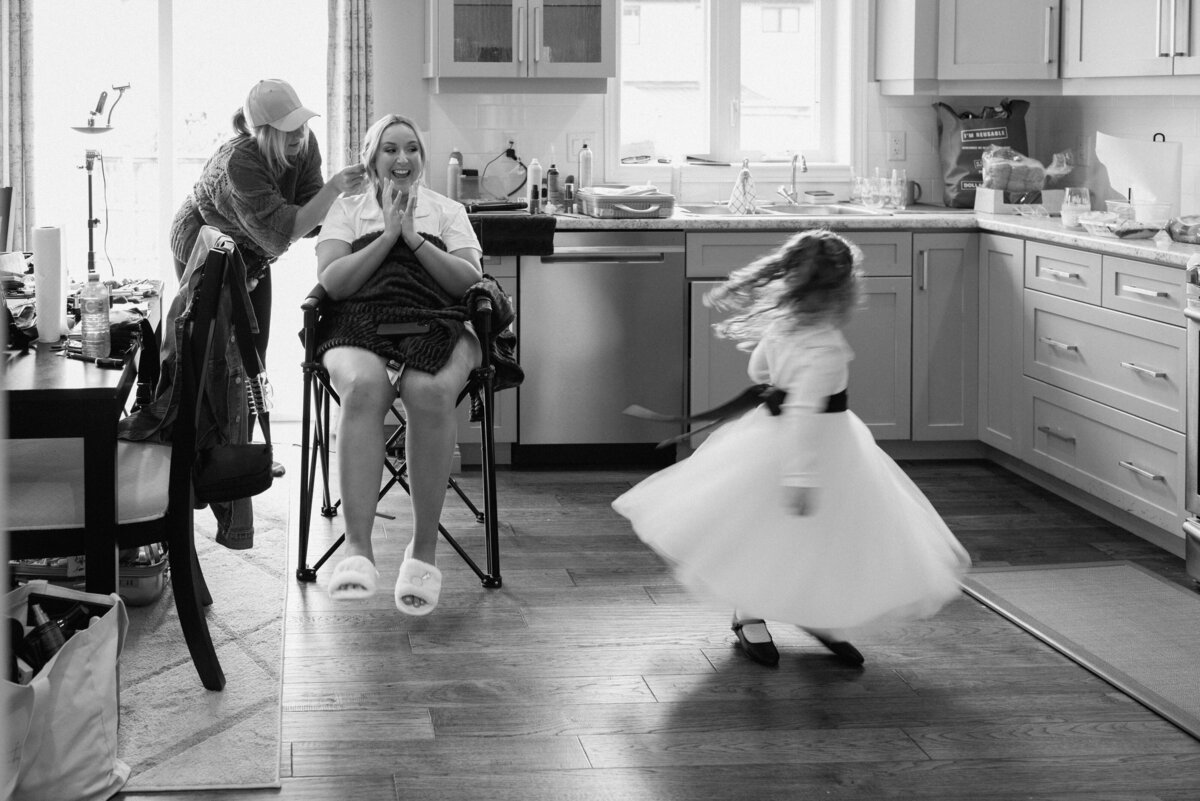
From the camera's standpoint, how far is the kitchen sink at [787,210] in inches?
201

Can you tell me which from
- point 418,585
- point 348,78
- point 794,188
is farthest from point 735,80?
point 418,585

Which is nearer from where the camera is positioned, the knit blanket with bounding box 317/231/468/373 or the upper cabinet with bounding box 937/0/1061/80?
the knit blanket with bounding box 317/231/468/373

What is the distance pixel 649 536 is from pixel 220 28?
3.51 metres

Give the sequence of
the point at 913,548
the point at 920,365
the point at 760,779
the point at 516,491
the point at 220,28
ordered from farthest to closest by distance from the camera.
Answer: the point at 220,28 < the point at 920,365 < the point at 516,491 < the point at 913,548 < the point at 760,779

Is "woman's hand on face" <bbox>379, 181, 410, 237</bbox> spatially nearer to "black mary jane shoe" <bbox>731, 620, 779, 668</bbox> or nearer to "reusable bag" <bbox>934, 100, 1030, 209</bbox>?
"black mary jane shoe" <bbox>731, 620, 779, 668</bbox>

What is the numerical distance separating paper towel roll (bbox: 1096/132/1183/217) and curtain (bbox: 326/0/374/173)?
273 centimetres

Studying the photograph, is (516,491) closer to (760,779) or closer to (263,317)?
(263,317)

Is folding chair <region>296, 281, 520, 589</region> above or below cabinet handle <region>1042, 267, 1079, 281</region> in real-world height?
below

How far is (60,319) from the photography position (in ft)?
9.43

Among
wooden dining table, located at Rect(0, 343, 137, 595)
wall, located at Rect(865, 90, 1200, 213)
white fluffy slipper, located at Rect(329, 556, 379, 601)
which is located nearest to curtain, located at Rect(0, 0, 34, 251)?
white fluffy slipper, located at Rect(329, 556, 379, 601)

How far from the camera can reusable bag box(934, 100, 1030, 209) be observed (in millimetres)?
5324

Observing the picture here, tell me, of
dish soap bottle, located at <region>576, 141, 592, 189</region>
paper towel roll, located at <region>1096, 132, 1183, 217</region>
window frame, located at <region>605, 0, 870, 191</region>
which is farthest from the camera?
window frame, located at <region>605, 0, 870, 191</region>

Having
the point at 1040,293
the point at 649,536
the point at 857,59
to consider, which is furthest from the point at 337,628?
the point at 857,59

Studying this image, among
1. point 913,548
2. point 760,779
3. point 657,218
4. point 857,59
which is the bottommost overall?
point 760,779
